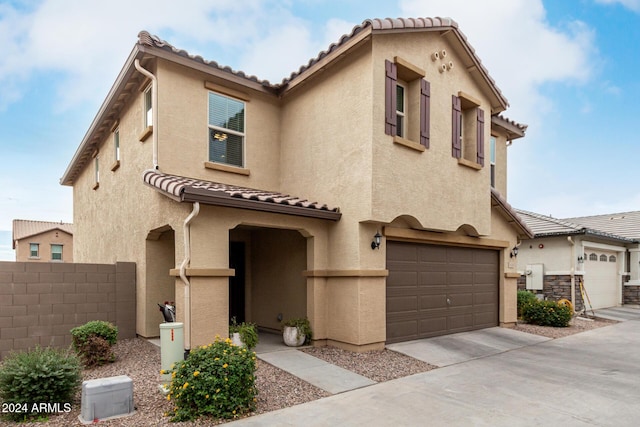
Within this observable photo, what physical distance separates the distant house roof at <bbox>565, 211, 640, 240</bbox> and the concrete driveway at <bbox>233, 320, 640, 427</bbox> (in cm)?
1522

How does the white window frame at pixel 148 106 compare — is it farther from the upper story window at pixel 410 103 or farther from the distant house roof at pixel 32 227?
the distant house roof at pixel 32 227

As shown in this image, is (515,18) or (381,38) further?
(515,18)

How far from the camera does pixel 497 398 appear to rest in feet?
19.3

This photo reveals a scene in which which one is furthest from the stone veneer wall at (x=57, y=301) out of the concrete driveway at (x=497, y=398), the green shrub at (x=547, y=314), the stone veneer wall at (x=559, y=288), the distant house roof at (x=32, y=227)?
the distant house roof at (x=32, y=227)

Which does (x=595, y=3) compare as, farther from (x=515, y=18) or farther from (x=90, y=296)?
(x=90, y=296)

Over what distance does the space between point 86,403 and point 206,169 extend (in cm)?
566

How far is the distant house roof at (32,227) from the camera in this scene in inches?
1241

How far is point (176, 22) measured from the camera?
11.3 m

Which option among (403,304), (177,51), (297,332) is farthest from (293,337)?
(177,51)

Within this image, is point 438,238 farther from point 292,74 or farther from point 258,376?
point 258,376

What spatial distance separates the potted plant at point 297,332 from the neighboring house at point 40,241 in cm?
2955

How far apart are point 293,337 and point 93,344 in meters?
3.66

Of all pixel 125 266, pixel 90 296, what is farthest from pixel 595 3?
A: pixel 90 296

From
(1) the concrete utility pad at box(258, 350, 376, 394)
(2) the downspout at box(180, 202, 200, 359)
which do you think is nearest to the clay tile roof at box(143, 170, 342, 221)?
(2) the downspout at box(180, 202, 200, 359)
